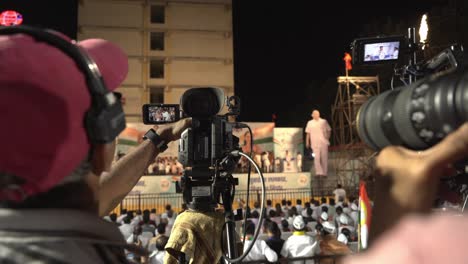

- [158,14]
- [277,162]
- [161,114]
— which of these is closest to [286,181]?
[277,162]

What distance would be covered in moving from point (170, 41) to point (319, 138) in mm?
10969

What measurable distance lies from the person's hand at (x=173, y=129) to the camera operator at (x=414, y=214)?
5.17 ft

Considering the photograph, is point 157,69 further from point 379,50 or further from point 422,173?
point 422,173

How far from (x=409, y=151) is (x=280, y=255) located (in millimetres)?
5410

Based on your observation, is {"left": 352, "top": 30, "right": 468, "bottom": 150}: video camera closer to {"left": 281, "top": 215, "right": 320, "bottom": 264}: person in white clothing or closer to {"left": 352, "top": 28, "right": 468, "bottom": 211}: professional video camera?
{"left": 352, "top": 28, "right": 468, "bottom": 211}: professional video camera

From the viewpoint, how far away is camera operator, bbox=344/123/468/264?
1.65 feet

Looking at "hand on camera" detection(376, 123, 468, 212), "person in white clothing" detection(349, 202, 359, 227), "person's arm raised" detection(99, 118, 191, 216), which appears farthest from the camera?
"person in white clothing" detection(349, 202, 359, 227)

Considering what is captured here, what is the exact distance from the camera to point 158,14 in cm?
2470

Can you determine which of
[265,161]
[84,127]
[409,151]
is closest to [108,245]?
[84,127]

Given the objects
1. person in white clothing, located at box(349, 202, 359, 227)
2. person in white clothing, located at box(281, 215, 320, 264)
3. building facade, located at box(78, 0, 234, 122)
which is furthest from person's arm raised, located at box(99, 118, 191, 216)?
building facade, located at box(78, 0, 234, 122)

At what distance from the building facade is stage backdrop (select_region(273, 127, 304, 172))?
7024 mm

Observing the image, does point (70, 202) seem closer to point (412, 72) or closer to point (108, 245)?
point (108, 245)

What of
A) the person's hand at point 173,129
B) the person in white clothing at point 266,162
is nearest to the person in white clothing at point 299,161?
the person in white clothing at point 266,162

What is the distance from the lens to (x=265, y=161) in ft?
55.9
